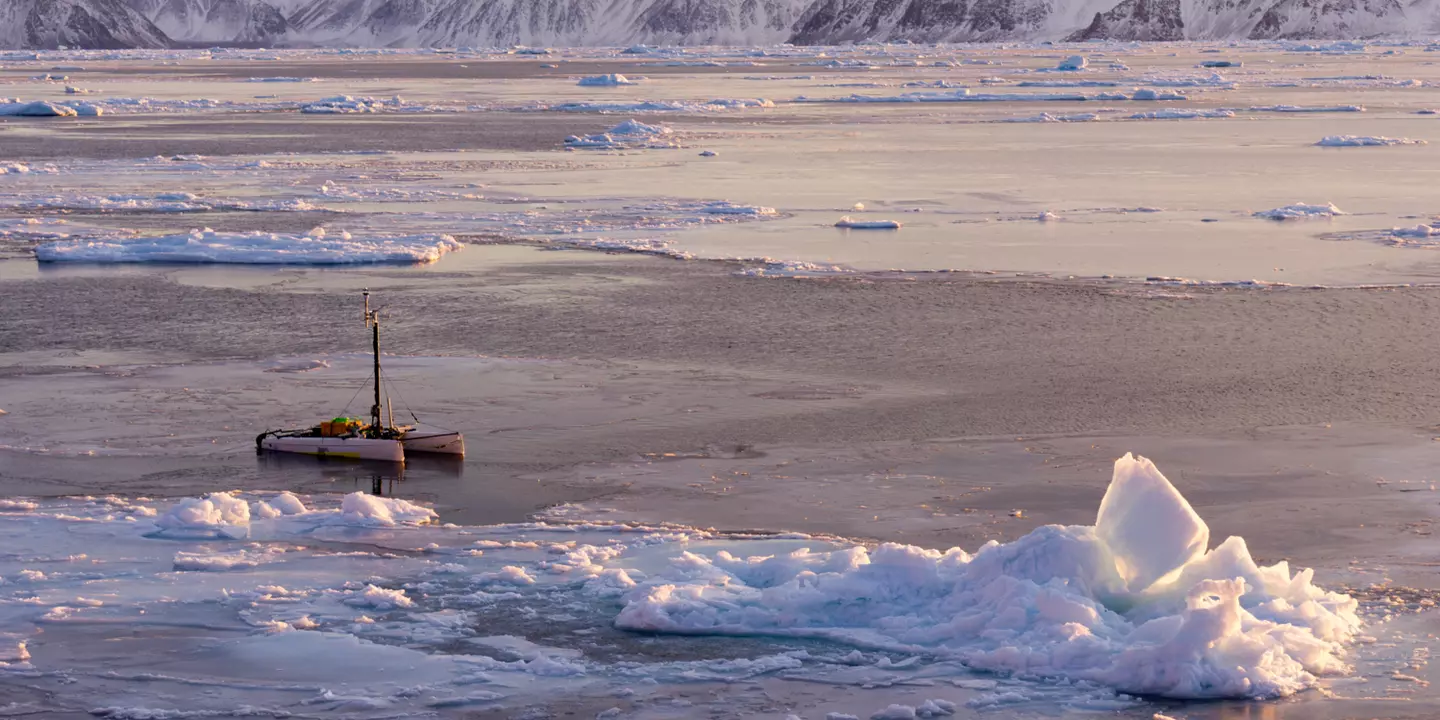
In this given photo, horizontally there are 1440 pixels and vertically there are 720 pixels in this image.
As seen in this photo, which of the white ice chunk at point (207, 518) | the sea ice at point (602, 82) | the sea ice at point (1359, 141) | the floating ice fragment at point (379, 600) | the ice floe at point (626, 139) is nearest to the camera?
the floating ice fragment at point (379, 600)

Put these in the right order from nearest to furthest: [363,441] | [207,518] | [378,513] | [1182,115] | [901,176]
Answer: [207,518] → [378,513] → [363,441] → [901,176] → [1182,115]

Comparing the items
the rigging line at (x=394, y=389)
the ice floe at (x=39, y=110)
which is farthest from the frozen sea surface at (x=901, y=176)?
the rigging line at (x=394, y=389)

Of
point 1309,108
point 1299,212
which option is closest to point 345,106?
point 1309,108

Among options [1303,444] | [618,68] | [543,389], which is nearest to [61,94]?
[618,68]

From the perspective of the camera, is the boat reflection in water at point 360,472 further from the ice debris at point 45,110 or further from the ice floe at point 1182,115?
the ice debris at point 45,110

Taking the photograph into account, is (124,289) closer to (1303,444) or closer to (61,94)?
(1303,444)

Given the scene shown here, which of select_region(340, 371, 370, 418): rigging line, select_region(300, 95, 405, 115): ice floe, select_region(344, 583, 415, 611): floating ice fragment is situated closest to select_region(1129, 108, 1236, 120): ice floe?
select_region(300, 95, 405, 115): ice floe

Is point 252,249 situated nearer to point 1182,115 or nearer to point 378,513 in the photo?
point 378,513
